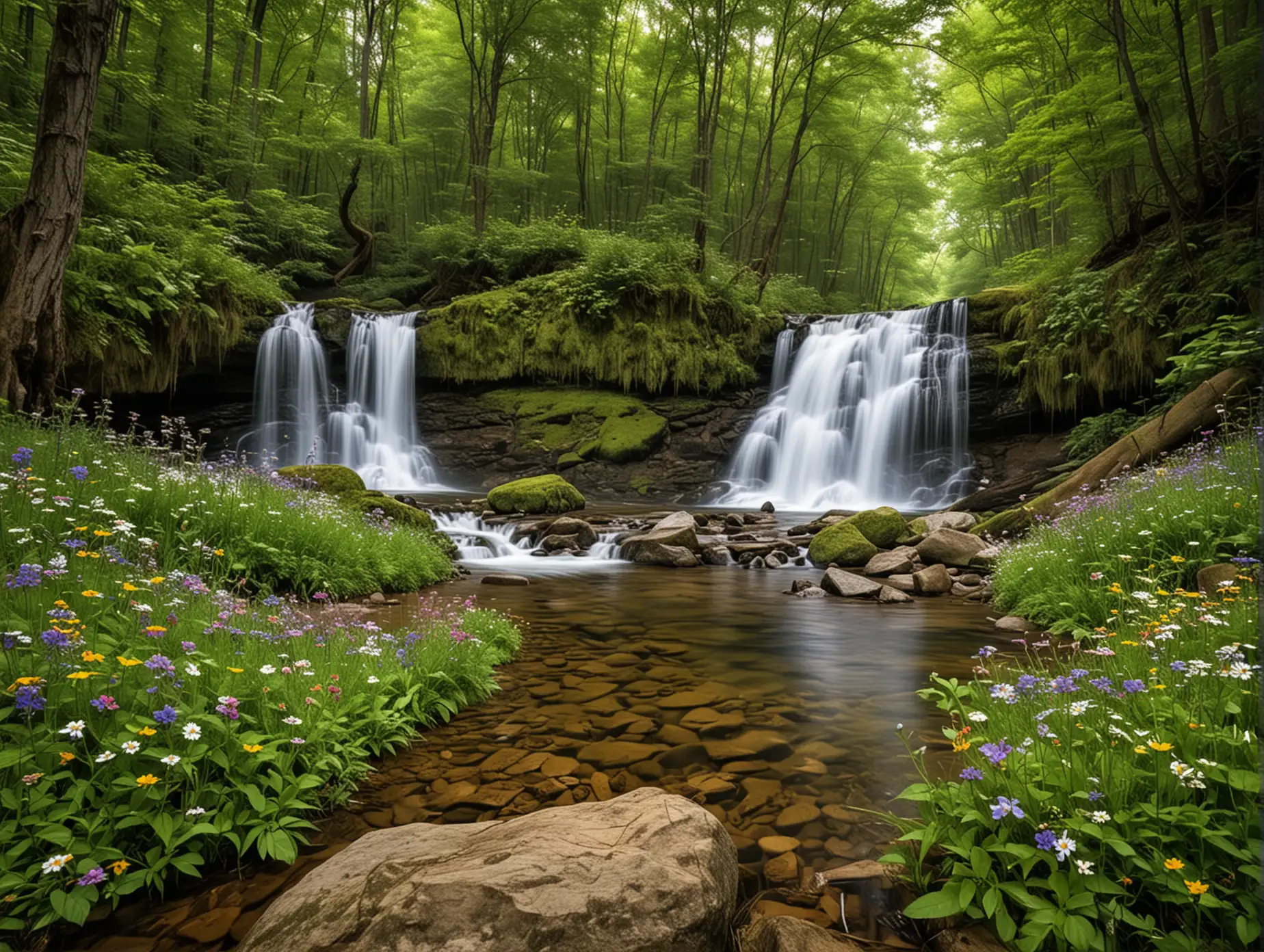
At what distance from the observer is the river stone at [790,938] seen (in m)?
1.68

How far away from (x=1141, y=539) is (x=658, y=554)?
18.8ft

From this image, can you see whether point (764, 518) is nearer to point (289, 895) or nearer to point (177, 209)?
point (289, 895)

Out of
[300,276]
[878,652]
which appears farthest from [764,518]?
[300,276]

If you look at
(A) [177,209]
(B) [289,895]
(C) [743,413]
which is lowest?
(B) [289,895]

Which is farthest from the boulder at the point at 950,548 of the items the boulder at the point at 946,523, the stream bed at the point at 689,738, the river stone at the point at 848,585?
the stream bed at the point at 689,738

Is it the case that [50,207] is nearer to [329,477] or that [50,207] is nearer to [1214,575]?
[329,477]

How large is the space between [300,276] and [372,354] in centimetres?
778

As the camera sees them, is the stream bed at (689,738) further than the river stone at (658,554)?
No

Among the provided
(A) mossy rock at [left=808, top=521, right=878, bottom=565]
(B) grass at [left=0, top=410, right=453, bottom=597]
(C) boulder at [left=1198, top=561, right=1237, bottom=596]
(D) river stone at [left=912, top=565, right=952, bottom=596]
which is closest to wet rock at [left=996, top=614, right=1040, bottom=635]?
(C) boulder at [left=1198, top=561, right=1237, bottom=596]

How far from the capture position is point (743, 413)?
17.5m

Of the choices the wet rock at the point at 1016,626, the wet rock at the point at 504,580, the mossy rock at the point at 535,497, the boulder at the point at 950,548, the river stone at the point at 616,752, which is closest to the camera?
the river stone at the point at 616,752

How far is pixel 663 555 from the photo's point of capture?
9273 millimetres

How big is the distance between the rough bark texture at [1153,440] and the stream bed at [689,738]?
3142 millimetres

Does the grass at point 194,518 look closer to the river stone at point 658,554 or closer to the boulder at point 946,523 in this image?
the river stone at point 658,554
